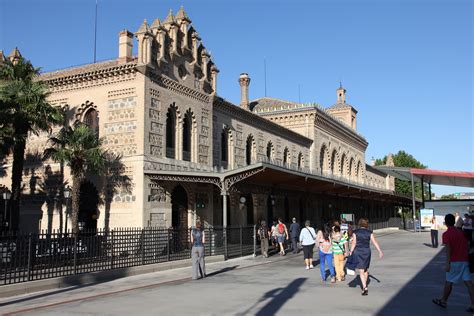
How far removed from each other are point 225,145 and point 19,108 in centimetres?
1313

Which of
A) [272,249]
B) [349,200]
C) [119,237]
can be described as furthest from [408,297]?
[349,200]

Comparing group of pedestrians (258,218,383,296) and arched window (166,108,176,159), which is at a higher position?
arched window (166,108,176,159)

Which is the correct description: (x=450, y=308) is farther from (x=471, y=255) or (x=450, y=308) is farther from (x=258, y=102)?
(x=258, y=102)

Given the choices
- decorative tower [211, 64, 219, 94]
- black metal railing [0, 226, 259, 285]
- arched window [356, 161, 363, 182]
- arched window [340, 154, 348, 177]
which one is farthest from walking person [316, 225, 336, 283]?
arched window [356, 161, 363, 182]

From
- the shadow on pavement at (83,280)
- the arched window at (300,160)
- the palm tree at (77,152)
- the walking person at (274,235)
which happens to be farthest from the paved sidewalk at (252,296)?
the arched window at (300,160)

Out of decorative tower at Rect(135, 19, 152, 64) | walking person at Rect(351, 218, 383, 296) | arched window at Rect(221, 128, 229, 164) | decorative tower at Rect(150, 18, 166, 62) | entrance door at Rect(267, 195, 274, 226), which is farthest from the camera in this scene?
entrance door at Rect(267, 195, 274, 226)

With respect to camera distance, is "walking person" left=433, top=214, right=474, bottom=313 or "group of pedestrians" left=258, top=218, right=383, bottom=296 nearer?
"walking person" left=433, top=214, right=474, bottom=313

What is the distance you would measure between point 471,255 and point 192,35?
16583 millimetres

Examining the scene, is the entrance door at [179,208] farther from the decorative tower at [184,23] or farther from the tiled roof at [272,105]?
the tiled roof at [272,105]

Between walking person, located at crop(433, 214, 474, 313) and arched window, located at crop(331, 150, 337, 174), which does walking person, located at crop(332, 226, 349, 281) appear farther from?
arched window, located at crop(331, 150, 337, 174)

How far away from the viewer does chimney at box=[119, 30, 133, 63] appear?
2078 cm

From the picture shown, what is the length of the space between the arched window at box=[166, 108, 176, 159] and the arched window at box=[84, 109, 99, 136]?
3.13 meters

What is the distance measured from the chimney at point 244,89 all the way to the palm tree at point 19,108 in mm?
23396

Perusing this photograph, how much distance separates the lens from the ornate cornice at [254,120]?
88.8 feet
